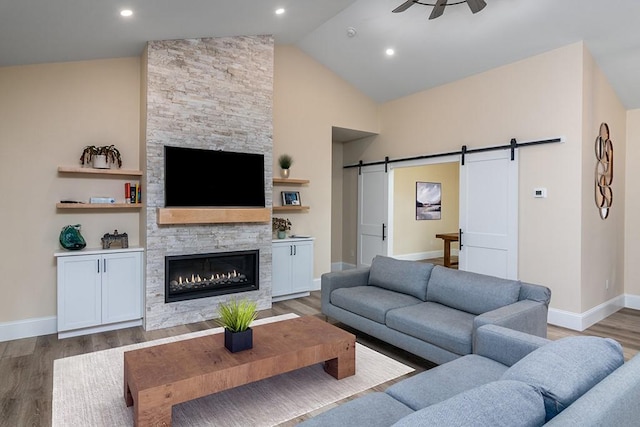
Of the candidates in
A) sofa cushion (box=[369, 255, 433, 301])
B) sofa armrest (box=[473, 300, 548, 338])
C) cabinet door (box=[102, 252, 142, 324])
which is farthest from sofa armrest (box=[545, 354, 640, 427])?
cabinet door (box=[102, 252, 142, 324])

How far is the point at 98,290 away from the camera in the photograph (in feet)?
13.4

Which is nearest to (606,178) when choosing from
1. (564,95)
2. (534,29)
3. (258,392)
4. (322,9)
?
(564,95)

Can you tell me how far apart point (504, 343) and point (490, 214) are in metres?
3.22

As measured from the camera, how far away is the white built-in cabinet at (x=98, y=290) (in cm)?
392

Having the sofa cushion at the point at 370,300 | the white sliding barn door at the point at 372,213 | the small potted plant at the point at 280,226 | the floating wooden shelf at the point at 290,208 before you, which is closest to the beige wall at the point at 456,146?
the floating wooden shelf at the point at 290,208

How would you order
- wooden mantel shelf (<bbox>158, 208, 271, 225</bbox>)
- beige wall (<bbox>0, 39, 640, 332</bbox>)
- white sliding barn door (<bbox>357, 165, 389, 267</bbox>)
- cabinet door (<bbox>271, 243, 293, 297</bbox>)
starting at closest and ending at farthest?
beige wall (<bbox>0, 39, 640, 332</bbox>) → wooden mantel shelf (<bbox>158, 208, 271, 225</bbox>) → cabinet door (<bbox>271, 243, 293, 297</bbox>) → white sliding barn door (<bbox>357, 165, 389, 267</bbox>)

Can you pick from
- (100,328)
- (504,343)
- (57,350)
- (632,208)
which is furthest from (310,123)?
(632,208)

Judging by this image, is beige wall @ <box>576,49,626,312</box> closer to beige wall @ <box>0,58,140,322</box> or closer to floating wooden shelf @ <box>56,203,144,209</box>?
floating wooden shelf @ <box>56,203,144,209</box>

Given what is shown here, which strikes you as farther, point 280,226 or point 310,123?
point 310,123

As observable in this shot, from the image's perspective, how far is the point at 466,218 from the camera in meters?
5.47

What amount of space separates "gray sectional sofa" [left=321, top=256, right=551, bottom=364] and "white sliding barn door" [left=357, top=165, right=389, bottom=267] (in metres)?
2.65

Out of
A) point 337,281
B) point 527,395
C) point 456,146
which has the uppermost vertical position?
point 456,146

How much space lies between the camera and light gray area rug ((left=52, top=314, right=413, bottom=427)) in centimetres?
252

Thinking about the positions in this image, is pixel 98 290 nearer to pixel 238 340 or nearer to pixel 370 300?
pixel 238 340
